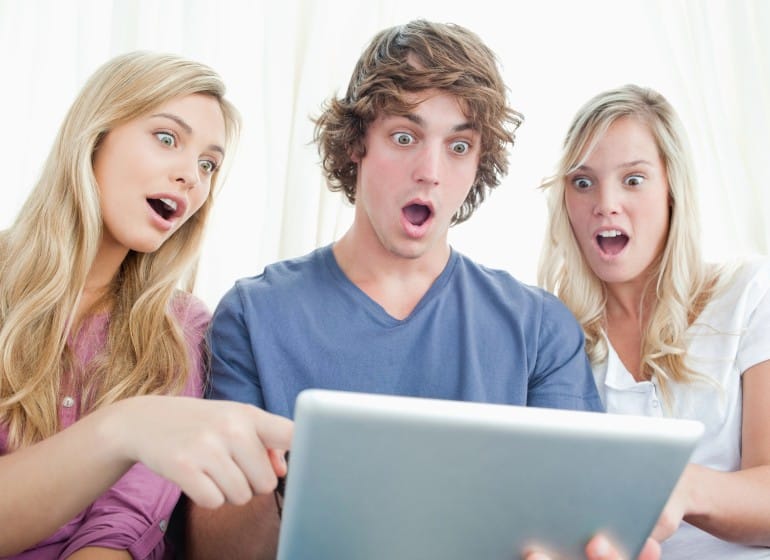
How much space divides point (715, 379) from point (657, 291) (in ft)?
0.78

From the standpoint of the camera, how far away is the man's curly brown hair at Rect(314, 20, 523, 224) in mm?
1562

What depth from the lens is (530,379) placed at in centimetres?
159

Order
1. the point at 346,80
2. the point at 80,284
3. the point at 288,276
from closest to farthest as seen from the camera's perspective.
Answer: the point at 80,284
the point at 288,276
the point at 346,80

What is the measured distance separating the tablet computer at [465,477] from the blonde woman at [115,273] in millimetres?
636

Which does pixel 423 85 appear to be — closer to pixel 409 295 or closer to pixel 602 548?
pixel 409 295

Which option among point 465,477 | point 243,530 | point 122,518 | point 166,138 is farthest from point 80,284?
point 465,477

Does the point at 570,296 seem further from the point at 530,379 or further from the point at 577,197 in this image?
the point at 530,379

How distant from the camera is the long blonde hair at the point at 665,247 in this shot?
5.74 feet

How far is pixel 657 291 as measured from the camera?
179cm

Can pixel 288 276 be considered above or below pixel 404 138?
below

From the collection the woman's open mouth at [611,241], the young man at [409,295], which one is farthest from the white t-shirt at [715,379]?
the woman's open mouth at [611,241]

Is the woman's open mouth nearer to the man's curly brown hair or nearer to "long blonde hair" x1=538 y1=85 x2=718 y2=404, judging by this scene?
"long blonde hair" x1=538 y1=85 x2=718 y2=404

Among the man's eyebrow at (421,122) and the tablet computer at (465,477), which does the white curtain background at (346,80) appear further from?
the tablet computer at (465,477)

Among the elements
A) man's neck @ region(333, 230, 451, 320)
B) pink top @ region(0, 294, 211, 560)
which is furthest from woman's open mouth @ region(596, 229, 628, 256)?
pink top @ region(0, 294, 211, 560)
